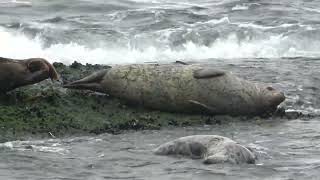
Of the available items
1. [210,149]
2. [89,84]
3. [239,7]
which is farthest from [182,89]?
[239,7]

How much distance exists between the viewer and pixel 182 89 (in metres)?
10.6

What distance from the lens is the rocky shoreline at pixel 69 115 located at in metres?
9.16

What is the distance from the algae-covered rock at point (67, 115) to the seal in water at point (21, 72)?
172 mm

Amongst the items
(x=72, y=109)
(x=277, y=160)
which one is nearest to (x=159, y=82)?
(x=72, y=109)

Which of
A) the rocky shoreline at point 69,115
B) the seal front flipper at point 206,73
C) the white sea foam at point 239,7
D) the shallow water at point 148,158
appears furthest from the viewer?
the white sea foam at point 239,7

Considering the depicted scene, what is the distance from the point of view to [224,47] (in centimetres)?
1930

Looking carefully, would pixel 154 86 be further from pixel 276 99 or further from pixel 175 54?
pixel 175 54

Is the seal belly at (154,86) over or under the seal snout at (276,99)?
over

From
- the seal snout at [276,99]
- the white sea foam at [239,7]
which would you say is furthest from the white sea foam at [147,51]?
the seal snout at [276,99]

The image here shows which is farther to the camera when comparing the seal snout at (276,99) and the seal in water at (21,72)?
the seal snout at (276,99)

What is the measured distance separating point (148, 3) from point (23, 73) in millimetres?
15994

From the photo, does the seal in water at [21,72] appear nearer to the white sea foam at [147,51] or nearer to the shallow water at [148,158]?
the shallow water at [148,158]

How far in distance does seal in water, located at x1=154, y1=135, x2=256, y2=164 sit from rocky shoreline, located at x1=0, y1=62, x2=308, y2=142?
132 cm

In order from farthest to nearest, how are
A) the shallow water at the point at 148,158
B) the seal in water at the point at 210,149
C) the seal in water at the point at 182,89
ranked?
the seal in water at the point at 182,89, the seal in water at the point at 210,149, the shallow water at the point at 148,158
